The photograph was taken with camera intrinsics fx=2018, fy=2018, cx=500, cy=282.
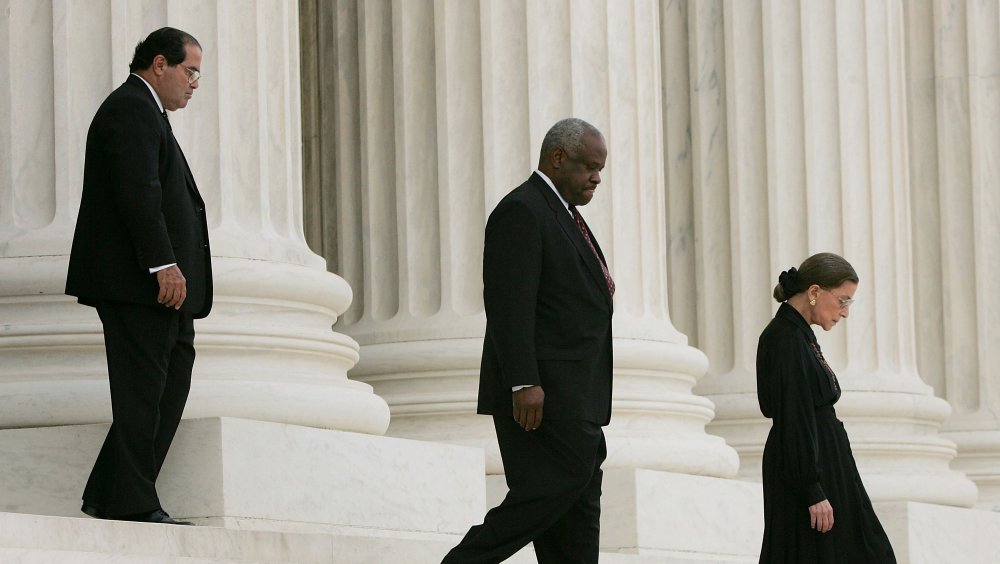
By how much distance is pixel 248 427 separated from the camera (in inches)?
572

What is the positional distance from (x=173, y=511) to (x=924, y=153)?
64.4 feet

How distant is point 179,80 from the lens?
13.6 meters

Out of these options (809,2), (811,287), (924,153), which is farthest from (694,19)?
(811,287)

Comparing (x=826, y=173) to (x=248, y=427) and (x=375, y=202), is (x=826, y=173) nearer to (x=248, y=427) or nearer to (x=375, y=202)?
(x=375, y=202)

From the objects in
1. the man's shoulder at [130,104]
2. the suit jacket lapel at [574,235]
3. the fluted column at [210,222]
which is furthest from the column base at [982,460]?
the man's shoulder at [130,104]

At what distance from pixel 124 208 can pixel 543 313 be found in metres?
2.78

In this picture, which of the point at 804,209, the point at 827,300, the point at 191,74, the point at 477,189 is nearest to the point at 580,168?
the point at 191,74

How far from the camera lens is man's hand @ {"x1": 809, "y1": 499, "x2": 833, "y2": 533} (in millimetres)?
15242

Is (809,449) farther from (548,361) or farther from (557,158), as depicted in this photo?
(557,158)

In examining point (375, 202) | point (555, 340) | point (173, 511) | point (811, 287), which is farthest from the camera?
point (375, 202)

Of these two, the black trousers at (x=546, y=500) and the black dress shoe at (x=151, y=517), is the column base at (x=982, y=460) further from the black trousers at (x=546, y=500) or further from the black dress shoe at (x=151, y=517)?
the black dress shoe at (x=151, y=517)

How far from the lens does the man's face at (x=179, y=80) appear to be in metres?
13.5

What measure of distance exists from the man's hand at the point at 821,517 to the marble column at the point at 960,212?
15.2 m

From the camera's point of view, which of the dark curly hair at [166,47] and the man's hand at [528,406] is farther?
the dark curly hair at [166,47]
